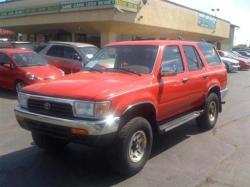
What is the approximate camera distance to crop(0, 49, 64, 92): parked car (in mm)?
11873

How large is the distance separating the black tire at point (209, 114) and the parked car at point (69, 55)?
7249 mm

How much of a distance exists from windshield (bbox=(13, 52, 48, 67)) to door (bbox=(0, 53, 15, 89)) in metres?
0.29

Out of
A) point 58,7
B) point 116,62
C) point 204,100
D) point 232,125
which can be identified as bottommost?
point 232,125

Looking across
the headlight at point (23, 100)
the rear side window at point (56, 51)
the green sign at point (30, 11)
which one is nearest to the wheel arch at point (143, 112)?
the headlight at point (23, 100)

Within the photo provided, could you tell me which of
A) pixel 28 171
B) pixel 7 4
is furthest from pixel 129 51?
pixel 7 4

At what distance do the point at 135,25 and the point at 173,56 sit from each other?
71.2ft

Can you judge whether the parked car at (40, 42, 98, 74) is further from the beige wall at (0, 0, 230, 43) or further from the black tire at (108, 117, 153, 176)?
the beige wall at (0, 0, 230, 43)

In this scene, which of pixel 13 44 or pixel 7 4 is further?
pixel 7 4

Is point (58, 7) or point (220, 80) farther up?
point (58, 7)

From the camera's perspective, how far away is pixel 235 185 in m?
4.97

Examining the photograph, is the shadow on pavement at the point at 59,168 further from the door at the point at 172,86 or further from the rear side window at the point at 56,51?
the rear side window at the point at 56,51

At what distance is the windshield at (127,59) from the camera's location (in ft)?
20.1

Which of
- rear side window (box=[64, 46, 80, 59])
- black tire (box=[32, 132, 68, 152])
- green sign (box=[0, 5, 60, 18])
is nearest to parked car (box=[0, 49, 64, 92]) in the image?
rear side window (box=[64, 46, 80, 59])

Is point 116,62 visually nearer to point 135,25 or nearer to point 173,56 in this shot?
point 173,56
